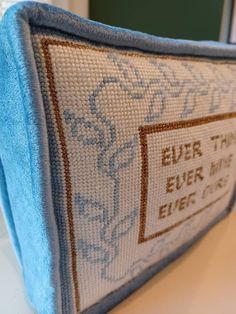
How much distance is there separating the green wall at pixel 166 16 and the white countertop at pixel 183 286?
580 millimetres

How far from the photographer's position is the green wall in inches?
30.0

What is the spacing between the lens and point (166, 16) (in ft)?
2.73

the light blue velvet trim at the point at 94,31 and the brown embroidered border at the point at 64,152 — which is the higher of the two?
the light blue velvet trim at the point at 94,31

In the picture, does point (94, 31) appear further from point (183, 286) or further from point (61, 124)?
point (183, 286)

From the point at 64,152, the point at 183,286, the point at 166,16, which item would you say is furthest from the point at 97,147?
the point at 166,16

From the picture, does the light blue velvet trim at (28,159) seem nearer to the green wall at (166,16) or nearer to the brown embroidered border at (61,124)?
the brown embroidered border at (61,124)

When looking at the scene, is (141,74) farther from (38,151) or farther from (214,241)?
(214,241)

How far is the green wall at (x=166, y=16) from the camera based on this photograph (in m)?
0.76

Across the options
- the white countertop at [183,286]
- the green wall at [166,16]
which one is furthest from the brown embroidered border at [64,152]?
the green wall at [166,16]

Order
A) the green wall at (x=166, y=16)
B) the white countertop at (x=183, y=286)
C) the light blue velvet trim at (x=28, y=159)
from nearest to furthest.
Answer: the light blue velvet trim at (x=28, y=159), the white countertop at (x=183, y=286), the green wall at (x=166, y=16)

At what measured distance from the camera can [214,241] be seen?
545 mm

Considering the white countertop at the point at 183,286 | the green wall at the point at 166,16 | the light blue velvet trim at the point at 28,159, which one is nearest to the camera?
the light blue velvet trim at the point at 28,159

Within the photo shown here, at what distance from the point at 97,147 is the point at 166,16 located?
0.68 m

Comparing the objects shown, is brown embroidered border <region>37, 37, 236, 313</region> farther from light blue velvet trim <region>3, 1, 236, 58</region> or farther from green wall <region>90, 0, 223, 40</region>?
green wall <region>90, 0, 223, 40</region>
